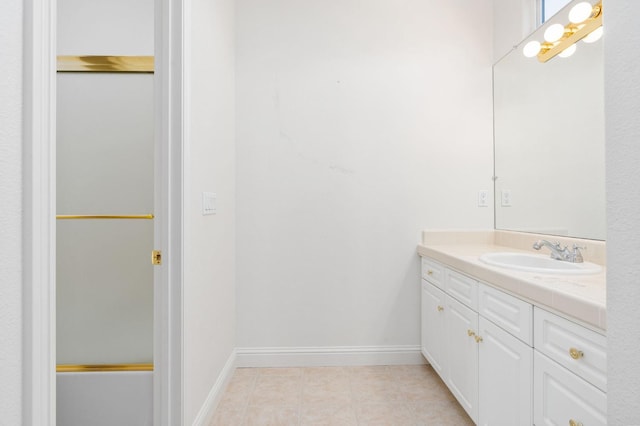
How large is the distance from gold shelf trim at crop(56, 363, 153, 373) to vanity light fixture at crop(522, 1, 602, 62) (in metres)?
2.85

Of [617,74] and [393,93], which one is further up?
[393,93]

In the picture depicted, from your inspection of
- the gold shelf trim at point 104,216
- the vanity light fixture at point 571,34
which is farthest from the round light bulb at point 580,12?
the gold shelf trim at point 104,216

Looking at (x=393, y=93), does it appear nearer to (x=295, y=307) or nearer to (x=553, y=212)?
(x=553, y=212)

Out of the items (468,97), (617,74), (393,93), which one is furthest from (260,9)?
(617,74)

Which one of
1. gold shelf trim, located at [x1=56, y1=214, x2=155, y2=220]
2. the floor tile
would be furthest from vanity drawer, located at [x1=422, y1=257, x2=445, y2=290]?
gold shelf trim, located at [x1=56, y1=214, x2=155, y2=220]

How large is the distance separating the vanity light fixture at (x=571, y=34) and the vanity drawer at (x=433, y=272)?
4.36 ft

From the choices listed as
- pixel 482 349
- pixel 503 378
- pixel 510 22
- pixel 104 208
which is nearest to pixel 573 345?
pixel 503 378

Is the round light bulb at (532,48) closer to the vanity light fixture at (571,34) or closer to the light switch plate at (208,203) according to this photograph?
the vanity light fixture at (571,34)

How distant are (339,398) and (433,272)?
3.08ft

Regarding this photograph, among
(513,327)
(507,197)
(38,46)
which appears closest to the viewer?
(38,46)

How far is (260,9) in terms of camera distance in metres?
2.51

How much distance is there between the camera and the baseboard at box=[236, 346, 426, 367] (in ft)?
8.18

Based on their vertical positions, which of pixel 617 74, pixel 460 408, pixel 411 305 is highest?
pixel 617 74

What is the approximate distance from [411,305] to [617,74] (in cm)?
217
